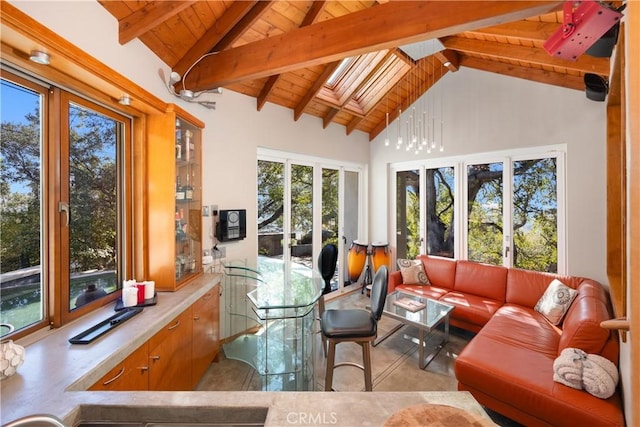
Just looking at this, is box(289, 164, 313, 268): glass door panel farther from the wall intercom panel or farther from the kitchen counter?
the kitchen counter

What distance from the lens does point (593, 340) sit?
201 cm

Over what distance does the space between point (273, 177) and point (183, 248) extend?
1.80 meters

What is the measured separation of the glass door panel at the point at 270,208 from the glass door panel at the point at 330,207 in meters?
0.89

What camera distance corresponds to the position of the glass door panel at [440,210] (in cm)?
443

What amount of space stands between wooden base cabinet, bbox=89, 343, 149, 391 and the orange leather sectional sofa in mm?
2250

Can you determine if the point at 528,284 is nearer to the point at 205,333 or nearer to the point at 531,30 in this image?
the point at 531,30

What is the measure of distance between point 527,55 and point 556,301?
2576 mm

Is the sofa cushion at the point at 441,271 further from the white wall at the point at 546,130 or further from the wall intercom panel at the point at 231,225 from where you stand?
the wall intercom panel at the point at 231,225

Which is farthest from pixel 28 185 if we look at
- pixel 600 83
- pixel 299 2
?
pixel 600 83

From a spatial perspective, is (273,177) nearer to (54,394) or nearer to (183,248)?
(183,248)

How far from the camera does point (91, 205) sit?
199 centimetres

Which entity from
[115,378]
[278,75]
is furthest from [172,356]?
[278,75]

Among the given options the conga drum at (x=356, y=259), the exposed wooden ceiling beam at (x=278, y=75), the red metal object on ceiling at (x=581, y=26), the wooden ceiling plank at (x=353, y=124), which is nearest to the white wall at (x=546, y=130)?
the wooden ceiling plank at (x=353, y=124)
